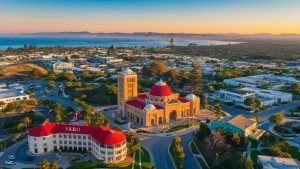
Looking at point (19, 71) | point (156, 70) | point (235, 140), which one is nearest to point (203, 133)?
point (235, 140)

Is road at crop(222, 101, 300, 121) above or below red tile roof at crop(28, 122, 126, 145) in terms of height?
below

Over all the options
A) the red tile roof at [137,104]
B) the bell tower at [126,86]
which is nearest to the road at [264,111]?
the red tile roof at [137,104]

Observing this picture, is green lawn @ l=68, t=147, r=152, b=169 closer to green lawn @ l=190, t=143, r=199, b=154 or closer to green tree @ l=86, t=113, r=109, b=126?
green lawn @ l=190, t=143, r=199, b=154

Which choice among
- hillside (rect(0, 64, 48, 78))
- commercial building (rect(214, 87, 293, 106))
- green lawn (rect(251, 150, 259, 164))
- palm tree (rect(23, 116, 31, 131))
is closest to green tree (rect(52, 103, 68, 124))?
palm tree (rect(23, 116, 31, 131))

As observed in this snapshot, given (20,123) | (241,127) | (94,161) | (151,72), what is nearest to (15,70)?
(151,72)

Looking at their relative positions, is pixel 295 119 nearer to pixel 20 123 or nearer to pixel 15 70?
pixel 20 123

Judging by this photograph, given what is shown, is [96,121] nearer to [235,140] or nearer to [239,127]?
[235,140]
